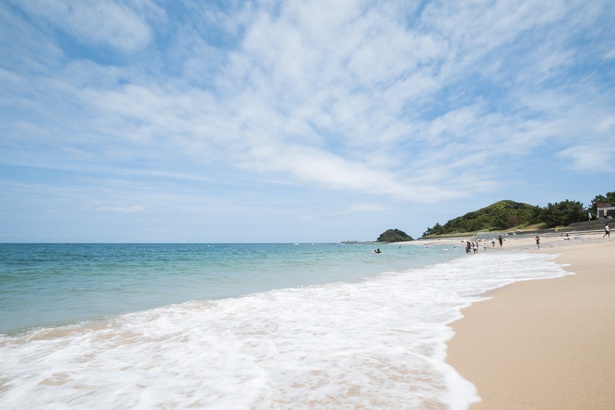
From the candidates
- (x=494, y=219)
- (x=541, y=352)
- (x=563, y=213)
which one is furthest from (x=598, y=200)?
(x=541, y=352)

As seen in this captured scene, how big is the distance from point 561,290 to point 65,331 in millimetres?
11654

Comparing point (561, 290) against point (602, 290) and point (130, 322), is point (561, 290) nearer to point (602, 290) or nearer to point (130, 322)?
point (602, 290)

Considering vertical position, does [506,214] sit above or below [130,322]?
above

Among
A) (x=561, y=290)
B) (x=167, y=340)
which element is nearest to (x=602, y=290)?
(x=561, y=290)

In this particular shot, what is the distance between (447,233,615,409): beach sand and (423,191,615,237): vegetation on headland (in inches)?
2935

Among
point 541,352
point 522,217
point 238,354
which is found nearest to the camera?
point 541,352

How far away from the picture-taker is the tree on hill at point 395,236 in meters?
159

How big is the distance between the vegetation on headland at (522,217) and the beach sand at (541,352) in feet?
245

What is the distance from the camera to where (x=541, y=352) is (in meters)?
3.80

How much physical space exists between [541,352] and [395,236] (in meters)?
164

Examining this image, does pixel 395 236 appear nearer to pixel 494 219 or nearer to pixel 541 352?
pixel 494 219

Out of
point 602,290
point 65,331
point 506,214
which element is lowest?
point 65,331

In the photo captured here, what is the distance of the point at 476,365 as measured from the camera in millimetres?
3688

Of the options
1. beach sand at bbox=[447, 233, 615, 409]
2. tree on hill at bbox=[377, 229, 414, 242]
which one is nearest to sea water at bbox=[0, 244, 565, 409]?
beach sand at bbox=[447, 233, 615, 409]
